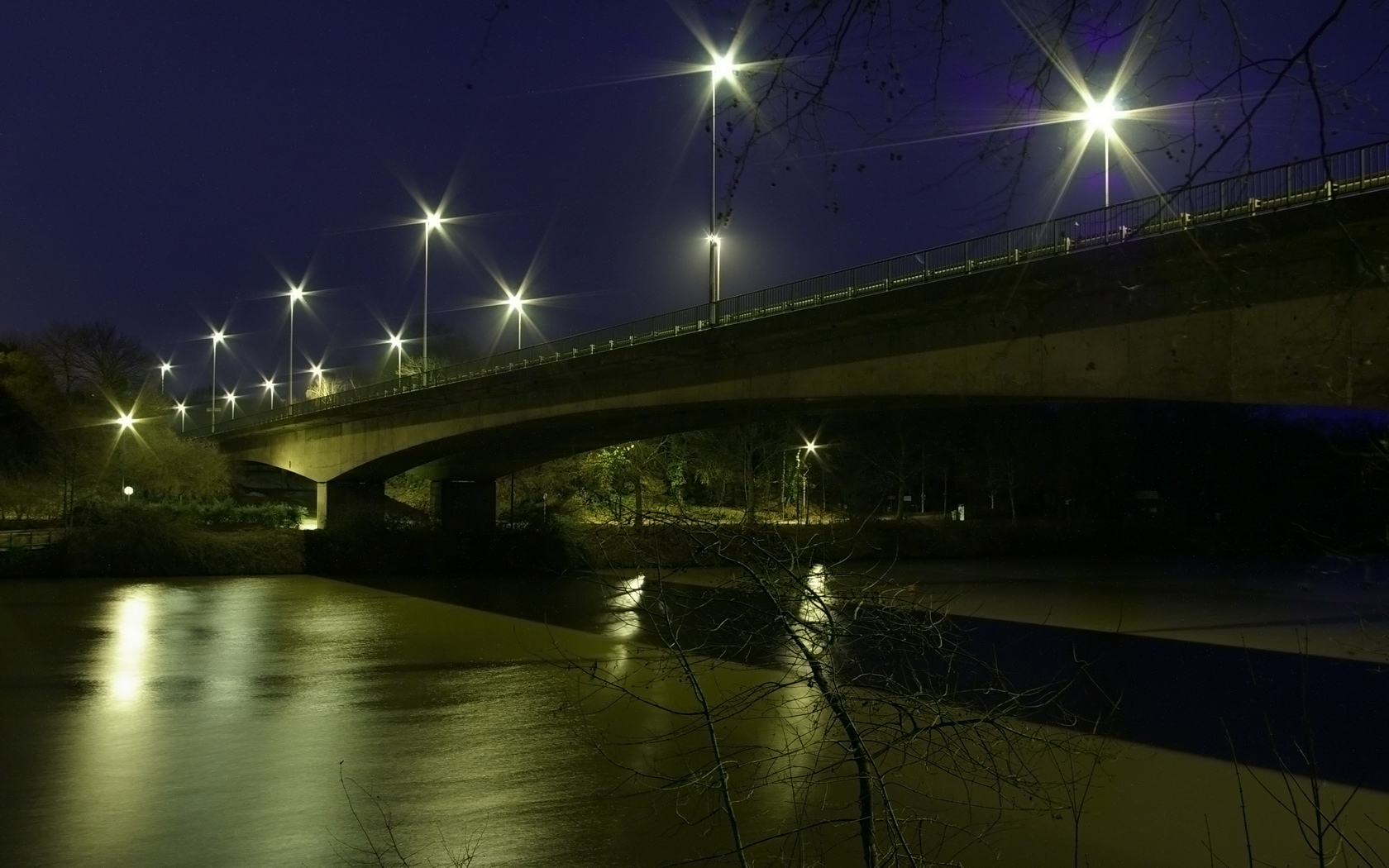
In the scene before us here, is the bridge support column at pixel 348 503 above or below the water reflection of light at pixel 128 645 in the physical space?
above

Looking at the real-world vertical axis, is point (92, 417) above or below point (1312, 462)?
above

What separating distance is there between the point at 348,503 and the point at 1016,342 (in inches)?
1516

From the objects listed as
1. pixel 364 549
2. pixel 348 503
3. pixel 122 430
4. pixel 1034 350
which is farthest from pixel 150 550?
pixel 1034 350

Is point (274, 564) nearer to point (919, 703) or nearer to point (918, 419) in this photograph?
point (918, 419)

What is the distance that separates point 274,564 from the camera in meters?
47.3

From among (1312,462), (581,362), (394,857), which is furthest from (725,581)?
(1312,462)

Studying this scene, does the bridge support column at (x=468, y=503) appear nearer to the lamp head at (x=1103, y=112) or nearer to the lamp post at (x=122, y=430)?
the lamp post at (x=122, y=430)

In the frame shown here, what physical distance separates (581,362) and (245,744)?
69.3ft

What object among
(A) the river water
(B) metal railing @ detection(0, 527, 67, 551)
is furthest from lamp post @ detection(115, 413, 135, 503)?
(A) the river water

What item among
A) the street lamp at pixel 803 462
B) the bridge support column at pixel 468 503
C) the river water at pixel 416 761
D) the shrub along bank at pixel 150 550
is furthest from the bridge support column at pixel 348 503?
the river water at pixel 416 761

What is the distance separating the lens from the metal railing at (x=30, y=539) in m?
43.0

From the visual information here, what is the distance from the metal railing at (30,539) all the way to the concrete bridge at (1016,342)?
1200cm

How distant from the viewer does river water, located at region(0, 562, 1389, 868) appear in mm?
10891

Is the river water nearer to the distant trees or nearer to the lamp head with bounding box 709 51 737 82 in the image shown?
the lamp head with bounding box 709 51 737 82
